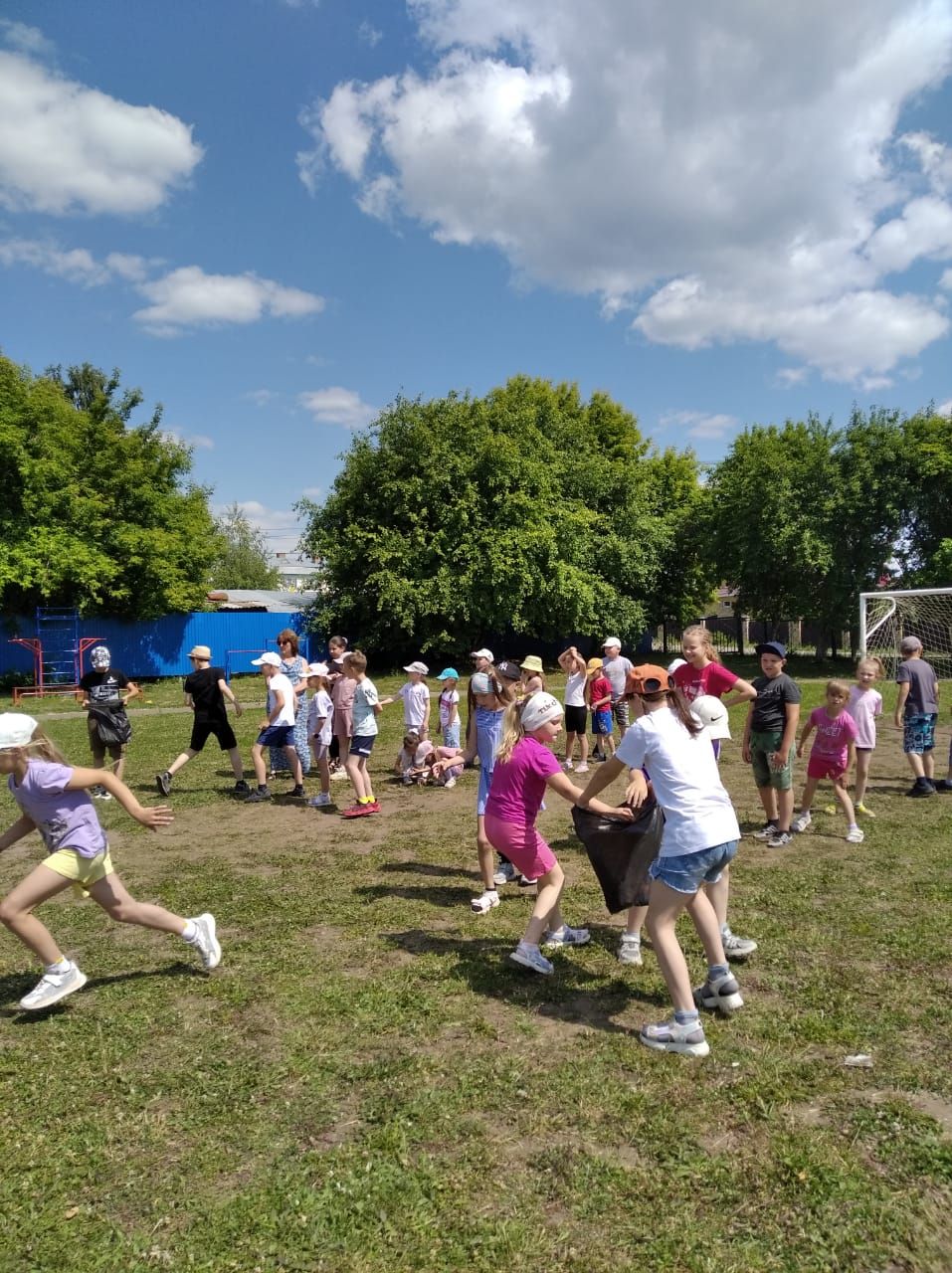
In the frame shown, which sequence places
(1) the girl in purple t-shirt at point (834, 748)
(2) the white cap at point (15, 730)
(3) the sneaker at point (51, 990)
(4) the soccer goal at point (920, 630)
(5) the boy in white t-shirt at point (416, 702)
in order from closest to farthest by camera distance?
(2) the white cap at point (15, 730), (3) the sneaker at point (51, 990), (1) the girl in purple t-shirt at point (834, 748), (5) the boy in white t-shirt at point (416, 702), (4) the soccer goal at point (920, 630)

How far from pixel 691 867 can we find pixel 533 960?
4.38 feet

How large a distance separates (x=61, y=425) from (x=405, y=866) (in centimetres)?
2388

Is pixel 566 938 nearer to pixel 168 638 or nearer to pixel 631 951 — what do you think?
pixel 631 951

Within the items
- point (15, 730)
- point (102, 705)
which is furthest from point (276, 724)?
point (15, 730)

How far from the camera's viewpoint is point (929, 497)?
27.0 m

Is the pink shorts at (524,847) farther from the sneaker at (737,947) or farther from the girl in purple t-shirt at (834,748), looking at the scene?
the girl in purple t-shirt at (834,748)

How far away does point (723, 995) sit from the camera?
13.5 ft

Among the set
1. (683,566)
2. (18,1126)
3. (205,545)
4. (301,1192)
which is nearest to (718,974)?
(301,1192)

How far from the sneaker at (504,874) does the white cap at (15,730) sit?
352 centimetres

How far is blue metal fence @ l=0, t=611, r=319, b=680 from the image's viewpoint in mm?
25141

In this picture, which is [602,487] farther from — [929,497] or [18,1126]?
[18,1126]

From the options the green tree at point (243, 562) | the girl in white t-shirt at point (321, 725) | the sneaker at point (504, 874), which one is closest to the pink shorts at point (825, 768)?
the sneaker at point (504, 874)

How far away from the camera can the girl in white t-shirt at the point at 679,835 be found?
3.78 m

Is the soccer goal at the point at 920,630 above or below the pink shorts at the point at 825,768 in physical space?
above
